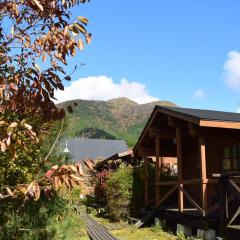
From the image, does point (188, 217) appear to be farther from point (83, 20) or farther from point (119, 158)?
point (119, 158)

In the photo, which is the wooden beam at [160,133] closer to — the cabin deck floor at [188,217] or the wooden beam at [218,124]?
the cabin deck floor at [188,217]

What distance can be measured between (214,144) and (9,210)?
36.4 feet

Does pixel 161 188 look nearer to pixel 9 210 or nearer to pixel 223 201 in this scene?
pixel 223 201

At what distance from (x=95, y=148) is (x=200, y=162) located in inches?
1687

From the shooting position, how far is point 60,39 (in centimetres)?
348

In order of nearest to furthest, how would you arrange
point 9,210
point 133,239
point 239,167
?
1. point 9,210
2. point 133,239
3. point 239,167

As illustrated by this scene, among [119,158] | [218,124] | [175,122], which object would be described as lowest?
[119,158]

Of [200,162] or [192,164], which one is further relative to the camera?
[192,164]

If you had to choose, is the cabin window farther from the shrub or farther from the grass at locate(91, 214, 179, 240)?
the shrub

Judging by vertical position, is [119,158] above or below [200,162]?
above

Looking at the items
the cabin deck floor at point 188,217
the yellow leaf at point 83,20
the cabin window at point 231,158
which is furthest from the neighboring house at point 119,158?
the yellow leaf at point 83,20

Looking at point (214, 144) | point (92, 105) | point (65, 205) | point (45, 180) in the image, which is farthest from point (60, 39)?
point (92, 105)

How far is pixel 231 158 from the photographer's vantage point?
14.8m

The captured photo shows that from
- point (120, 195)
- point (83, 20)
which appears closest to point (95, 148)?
point (120, 195)
